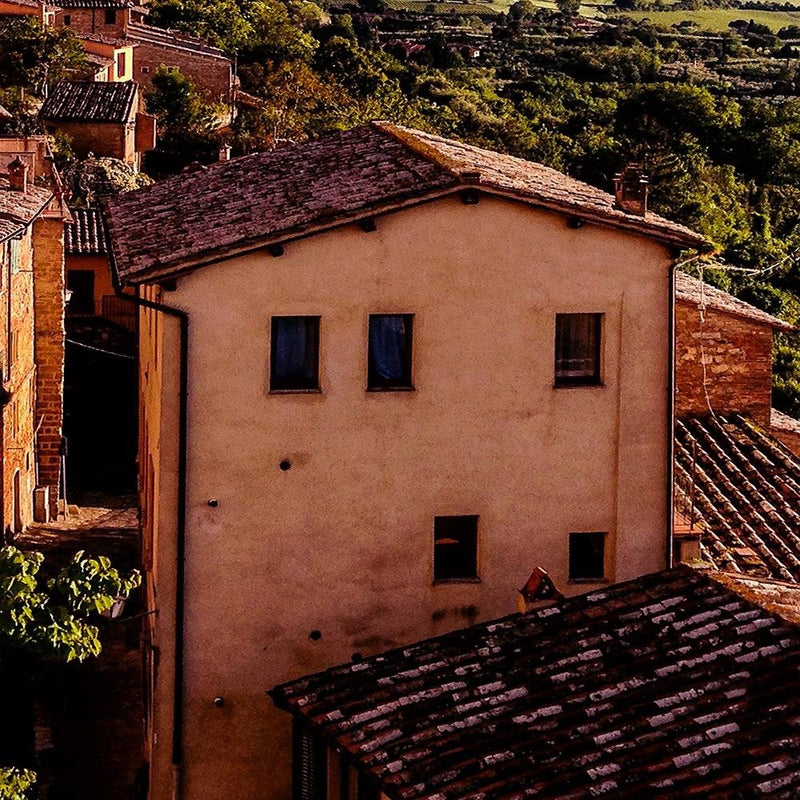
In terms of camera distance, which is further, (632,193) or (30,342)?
(30,342)

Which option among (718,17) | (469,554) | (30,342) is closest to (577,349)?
(469,554)

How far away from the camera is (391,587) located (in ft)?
46.2

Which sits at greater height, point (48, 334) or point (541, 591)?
point (48, 334)

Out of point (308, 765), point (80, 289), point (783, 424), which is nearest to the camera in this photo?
point (308, 765)

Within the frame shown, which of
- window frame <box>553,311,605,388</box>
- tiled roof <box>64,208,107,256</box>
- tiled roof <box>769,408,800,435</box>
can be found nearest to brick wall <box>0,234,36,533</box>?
tiled roof <box>64,208,107,256</box>

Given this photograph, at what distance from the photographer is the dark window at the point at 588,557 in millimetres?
14539

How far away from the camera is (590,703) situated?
1110 centimetres

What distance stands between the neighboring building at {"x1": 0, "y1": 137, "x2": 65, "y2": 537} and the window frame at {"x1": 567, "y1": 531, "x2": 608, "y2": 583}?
33.9ft

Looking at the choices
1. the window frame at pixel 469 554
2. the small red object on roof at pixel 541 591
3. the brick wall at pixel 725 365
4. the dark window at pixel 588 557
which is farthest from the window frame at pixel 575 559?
the brick wall at pixel 725 365

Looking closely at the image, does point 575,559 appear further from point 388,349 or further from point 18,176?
point 18,176

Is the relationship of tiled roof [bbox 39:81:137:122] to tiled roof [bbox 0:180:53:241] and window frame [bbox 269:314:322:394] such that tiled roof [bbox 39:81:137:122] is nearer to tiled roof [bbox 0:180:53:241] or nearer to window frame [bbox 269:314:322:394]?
tiled roof [bbox 0:180:53:241]

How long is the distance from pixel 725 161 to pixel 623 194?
44354 mm

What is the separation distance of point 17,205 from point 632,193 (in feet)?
36.2

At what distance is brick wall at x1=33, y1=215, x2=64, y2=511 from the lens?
27.2 m
